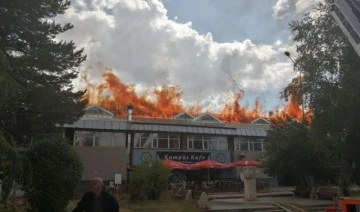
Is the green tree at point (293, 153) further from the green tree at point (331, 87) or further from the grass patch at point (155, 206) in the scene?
the grass patch at point (155, 206)

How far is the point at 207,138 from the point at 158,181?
23425 mm

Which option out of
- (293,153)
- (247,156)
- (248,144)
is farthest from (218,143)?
(293,153)

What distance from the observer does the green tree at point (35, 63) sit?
19.6 m

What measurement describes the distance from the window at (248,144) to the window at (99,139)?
45.9 ft

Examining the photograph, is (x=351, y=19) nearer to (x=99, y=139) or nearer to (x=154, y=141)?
(x=154, y=141)

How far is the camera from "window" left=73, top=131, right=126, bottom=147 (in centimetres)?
3809

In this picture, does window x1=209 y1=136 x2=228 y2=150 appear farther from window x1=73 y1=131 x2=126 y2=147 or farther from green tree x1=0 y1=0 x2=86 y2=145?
green tree x1=0 y1=0 x2=86 y2=145

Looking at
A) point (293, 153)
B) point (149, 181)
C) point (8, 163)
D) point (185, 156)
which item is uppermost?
point (185, 156)

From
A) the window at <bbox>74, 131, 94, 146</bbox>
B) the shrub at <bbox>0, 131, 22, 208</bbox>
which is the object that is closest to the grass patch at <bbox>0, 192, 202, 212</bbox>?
the shrub at <bbox>0, 131, 22, 208</bbox>

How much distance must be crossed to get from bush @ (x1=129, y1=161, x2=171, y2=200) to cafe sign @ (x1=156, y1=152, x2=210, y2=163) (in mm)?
19365

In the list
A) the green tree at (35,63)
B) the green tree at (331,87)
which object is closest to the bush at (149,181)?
the green tree at (35,63)

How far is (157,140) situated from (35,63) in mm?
21855

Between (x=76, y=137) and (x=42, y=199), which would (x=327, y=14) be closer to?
(x=42, y=199)

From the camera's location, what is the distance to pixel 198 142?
42.8 meters
